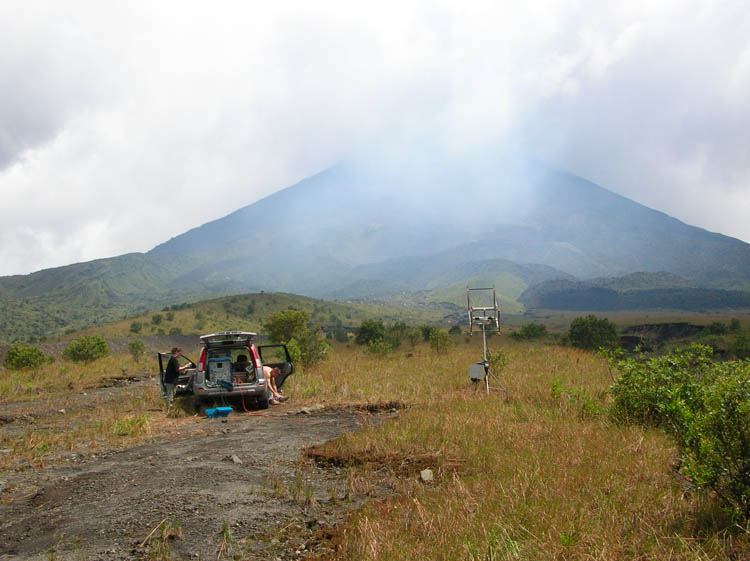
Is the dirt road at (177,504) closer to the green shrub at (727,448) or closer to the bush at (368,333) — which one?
the green shrub at (727,448)

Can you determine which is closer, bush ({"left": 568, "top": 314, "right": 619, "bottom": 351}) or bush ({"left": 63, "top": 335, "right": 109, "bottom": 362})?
bush ({"left": 63, "top": 335, "right": 109, "bottom": 362})

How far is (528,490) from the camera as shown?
5070 millimetres

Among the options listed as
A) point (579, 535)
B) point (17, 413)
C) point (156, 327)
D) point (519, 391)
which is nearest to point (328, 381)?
point (519, 391)

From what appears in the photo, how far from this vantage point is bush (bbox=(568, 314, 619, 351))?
41772mm

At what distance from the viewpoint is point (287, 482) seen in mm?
6188

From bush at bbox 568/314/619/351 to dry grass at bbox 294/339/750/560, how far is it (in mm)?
34192

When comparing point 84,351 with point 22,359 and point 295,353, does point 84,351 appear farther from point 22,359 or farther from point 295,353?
point 295,353

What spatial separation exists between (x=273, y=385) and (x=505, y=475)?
8522 millimetres

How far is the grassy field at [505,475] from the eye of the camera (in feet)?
13.1

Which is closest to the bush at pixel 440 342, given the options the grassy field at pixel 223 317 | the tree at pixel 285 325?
the tree at pixel 285 325

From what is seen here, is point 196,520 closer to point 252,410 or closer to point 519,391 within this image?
point 252,410

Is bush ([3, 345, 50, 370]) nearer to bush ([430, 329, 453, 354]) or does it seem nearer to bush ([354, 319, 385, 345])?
bush ([430, 329, 453, 354])

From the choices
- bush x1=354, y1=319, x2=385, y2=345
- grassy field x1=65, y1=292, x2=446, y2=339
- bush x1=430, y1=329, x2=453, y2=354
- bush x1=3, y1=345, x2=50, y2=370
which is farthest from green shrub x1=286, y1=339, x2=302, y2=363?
grassy field x1=65, y1=292, x2=446, y2=339

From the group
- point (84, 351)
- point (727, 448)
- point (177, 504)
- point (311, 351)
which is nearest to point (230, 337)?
point (177, 504)
